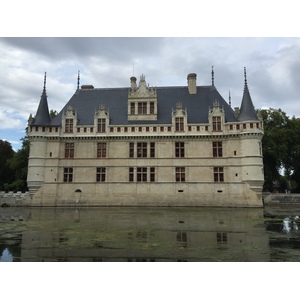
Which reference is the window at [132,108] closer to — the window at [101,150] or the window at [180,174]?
the window at [101,150]

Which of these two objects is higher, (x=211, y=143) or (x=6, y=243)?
(x=211, y=143)

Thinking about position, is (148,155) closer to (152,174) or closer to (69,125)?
(152,174)

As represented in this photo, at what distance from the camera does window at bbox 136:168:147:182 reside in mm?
29219

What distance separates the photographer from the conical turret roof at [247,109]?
28423mm

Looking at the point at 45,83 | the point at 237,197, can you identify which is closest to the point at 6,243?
the point at 237,197

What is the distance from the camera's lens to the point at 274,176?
124ft

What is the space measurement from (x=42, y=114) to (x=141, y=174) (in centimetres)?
1216

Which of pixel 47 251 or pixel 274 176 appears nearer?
pixel 47 251

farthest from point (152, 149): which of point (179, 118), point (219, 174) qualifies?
point (219, 174)

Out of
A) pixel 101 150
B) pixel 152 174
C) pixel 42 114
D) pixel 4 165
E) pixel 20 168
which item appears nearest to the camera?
pixel 152 174

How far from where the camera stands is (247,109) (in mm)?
28922

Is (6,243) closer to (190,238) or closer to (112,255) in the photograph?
(112,255)

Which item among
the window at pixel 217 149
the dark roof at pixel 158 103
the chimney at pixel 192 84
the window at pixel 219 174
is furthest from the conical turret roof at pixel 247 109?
the chimney at pixel 192 84

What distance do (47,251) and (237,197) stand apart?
2199cm
